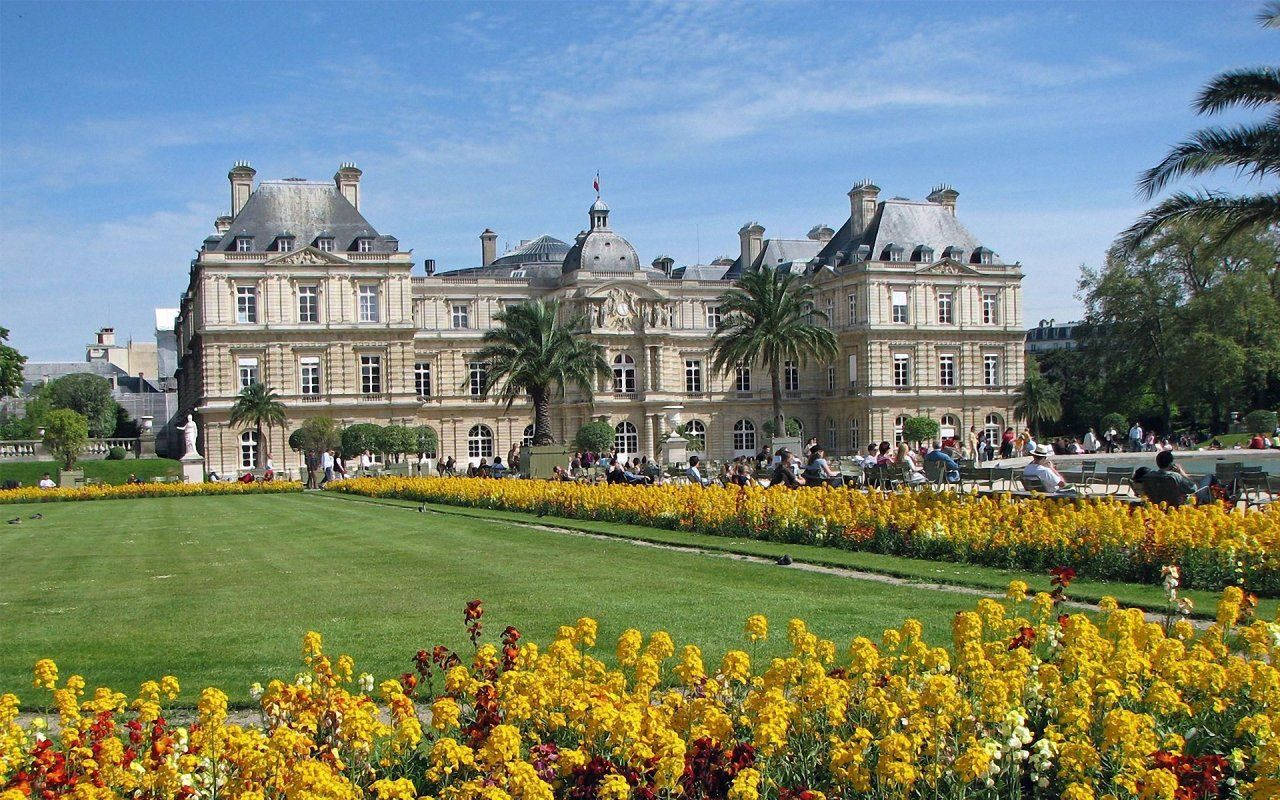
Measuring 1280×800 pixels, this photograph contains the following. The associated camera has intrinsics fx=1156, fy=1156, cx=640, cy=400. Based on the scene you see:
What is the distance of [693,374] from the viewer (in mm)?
69750

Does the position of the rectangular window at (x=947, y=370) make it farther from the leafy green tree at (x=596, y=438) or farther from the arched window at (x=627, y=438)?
the leafy green tree at (x=596, y=438)

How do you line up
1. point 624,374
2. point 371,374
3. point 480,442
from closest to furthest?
point 371,374 → point 480,442 → point 624,374

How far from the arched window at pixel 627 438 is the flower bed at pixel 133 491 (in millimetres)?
25189

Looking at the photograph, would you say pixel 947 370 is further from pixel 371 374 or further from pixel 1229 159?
pixel 1229 159

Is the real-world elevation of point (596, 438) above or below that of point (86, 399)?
below

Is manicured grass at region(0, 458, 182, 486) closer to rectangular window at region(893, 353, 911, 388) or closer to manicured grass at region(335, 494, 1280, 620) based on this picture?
manicured grass at region(335, 494, 1280, 620)

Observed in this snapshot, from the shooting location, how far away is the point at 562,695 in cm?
614

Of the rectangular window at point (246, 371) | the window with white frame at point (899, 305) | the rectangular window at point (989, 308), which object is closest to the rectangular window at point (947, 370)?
the rectangular window at point (989, 308)

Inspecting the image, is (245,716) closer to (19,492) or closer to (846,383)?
(19,492)

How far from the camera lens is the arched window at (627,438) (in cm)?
6550

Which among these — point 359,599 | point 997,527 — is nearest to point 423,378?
point 997,527

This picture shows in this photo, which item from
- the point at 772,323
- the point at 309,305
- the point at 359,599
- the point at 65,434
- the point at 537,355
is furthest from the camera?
the point at 309,305

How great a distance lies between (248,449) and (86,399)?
35905 mm

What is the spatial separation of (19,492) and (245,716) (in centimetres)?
3416
